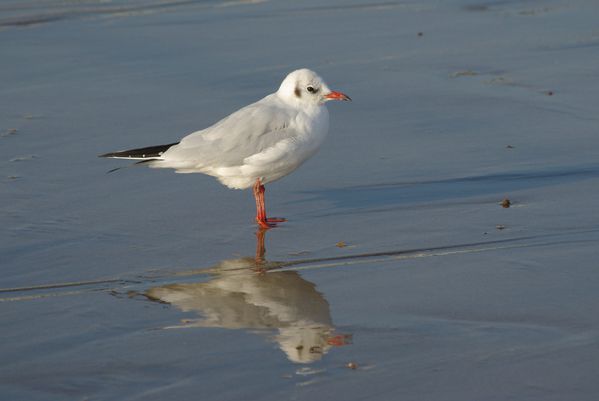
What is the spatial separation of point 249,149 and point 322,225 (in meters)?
0.62

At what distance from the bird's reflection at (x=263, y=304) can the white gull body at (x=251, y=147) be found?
2.86 ft

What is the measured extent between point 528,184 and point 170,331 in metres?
2.71

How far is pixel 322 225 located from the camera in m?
5.83

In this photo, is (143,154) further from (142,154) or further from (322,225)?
(322,225)

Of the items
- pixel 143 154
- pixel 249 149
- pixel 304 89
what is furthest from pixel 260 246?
pixel 304 89

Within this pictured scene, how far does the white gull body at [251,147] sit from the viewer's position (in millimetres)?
6074

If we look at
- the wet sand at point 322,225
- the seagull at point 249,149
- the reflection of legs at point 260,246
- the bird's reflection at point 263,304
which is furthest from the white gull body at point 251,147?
the bird's reflection at point 263,304

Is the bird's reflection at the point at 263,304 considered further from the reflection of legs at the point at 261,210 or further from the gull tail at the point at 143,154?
the gull tail at the point at 143,154

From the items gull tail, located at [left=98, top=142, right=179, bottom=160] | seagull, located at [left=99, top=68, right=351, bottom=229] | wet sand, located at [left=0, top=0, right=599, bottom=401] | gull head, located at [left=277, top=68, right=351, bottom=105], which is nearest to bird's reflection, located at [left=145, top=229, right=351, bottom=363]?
wet sand, located at [left=0, top=0, right=599, bottom=401]

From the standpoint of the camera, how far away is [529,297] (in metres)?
4.49

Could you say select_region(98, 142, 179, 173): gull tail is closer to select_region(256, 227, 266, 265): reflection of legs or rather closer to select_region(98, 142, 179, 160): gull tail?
select_region(98, 142, 179, 160): gull tail

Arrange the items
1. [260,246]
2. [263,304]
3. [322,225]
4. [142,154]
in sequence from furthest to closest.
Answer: [142,154] → [322,225] → [260,246] → [263,304]

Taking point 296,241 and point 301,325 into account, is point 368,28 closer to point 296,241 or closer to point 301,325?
point 296,241

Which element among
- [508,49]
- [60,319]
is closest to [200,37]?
[508,49]
